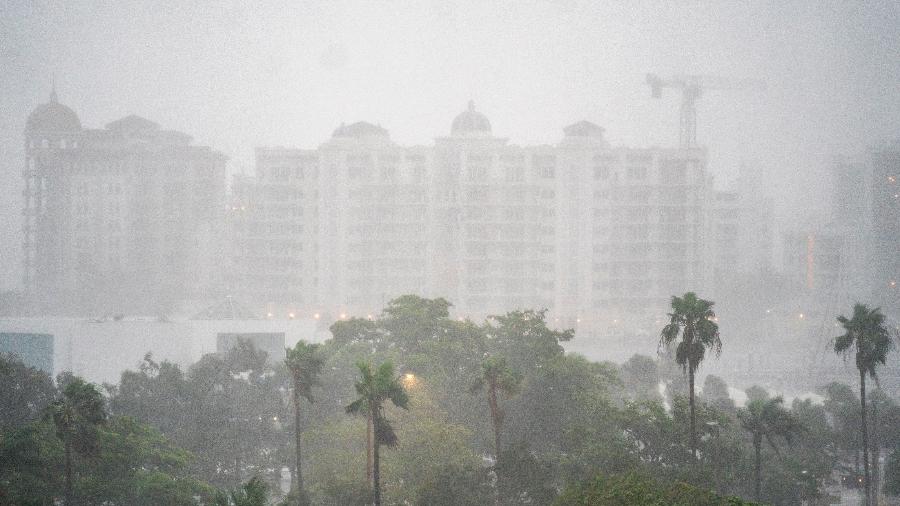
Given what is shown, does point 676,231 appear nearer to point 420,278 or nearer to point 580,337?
point 580,337

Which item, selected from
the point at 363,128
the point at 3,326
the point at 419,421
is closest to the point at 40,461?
the point at 419,421

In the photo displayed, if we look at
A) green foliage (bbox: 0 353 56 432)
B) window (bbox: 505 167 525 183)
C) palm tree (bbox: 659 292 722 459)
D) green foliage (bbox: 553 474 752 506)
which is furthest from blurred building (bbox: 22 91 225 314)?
green foliage (bbox: 553 474 752 506)

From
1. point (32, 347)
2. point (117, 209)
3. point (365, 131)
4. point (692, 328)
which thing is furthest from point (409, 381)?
point (117, 209)

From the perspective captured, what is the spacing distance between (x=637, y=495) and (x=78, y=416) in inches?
810

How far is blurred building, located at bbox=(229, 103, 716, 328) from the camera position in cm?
16125

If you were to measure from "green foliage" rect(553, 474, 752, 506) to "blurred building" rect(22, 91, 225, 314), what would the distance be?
15026 centimetres

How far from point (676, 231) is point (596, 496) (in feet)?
448

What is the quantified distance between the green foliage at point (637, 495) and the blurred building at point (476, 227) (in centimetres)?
12531

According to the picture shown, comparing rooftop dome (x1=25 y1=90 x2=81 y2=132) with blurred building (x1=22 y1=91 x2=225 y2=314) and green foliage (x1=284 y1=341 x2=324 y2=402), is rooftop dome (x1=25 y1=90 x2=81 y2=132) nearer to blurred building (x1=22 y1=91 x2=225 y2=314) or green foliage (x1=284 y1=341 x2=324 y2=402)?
blurred building (x1=22 y1=91 x2=225 y2=314)

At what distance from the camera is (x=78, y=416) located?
37656 mm

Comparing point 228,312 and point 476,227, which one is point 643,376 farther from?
point 476,227

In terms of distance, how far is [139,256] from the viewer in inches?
7175

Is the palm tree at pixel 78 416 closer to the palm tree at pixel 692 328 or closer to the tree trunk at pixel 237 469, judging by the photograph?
the tree trunk at pixel 237 469

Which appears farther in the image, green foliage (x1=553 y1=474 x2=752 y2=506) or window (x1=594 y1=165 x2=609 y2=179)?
window (x1=594 y1=165 x2=609 y2=179)
